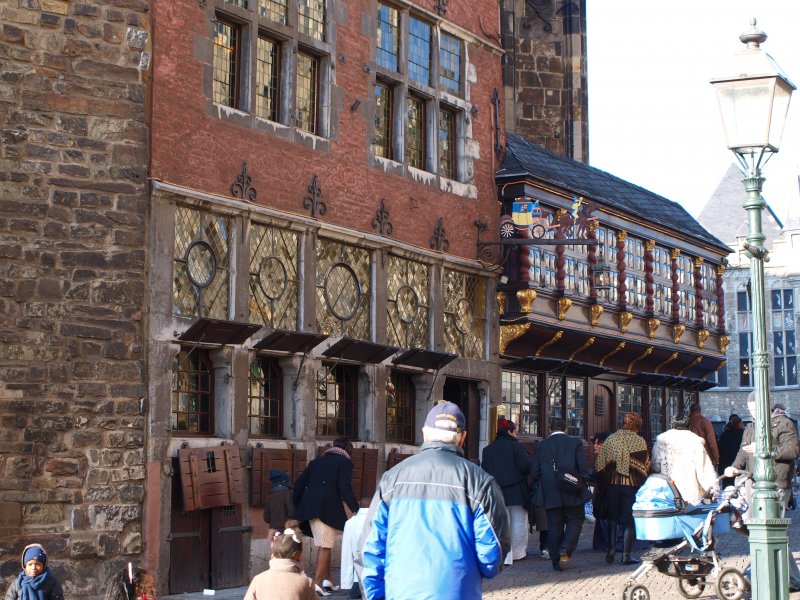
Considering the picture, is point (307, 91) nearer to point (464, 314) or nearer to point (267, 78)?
point (267, 78)

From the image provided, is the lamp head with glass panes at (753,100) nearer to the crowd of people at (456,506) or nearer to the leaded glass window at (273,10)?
the crowd of people at (456,506)

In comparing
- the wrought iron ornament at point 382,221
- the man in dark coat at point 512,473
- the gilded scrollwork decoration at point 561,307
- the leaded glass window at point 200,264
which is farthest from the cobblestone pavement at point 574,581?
the gilded scrollwork decoration at point 561,307

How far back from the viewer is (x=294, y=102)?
17.8 m

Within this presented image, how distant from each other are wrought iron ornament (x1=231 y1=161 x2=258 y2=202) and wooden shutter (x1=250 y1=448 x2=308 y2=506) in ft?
8.98

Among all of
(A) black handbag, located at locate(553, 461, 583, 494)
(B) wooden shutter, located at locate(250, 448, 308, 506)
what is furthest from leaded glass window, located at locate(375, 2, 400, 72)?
(A) black handbag, located at locate(553, 461, 583, 494)

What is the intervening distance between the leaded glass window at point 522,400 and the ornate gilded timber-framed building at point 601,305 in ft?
0.05

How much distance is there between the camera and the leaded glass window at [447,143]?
69.6ft

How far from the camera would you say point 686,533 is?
13906 millimetres

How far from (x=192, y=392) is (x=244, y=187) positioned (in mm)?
2317

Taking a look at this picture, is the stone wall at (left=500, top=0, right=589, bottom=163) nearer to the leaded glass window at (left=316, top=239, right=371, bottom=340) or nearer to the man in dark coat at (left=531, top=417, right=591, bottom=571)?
the leaded glass window at (left=316, top=239, right=371, bottom=340)

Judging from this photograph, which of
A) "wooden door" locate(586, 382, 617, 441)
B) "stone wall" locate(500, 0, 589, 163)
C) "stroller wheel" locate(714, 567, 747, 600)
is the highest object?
"stone wall" locate(500, 0, 589, 163)

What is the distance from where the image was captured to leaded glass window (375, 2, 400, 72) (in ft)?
64.8

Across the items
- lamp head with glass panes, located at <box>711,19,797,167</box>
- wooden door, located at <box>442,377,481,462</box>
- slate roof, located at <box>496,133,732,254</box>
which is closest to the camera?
lamp head with glass panes, located at <box>711,19,797,167</box>

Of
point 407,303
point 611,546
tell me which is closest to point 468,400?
point 407,303
